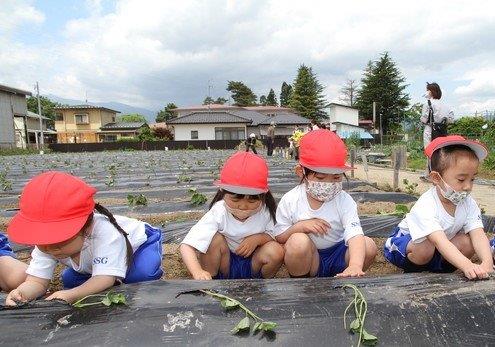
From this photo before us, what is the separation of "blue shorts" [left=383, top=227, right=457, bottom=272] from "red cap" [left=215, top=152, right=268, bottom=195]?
86 cm

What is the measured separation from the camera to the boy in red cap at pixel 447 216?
6.43 ft

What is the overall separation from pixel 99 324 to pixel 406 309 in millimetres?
1020

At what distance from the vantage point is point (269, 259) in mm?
2137

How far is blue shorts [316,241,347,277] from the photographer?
7.49 feet

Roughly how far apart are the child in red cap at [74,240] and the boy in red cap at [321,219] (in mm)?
720

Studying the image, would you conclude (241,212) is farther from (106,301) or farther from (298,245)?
(106,301)

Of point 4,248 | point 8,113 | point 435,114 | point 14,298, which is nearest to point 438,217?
point 14,298

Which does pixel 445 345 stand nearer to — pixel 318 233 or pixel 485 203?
pixel 318 233

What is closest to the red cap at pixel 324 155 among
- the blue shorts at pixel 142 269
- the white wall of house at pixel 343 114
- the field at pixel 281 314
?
the field at pixel 281 314

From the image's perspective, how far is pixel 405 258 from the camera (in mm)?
2242

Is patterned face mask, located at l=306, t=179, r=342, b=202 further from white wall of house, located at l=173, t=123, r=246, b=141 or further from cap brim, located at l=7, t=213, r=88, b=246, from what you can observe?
white wall of house, located at l=173, t=123, r=246, b=141

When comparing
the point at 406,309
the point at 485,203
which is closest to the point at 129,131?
Result: the point at 485,203

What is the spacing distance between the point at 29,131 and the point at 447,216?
4701 cm

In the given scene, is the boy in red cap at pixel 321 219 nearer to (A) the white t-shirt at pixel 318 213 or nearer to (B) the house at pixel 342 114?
(A) the white t-shirt at pixel 318 213
